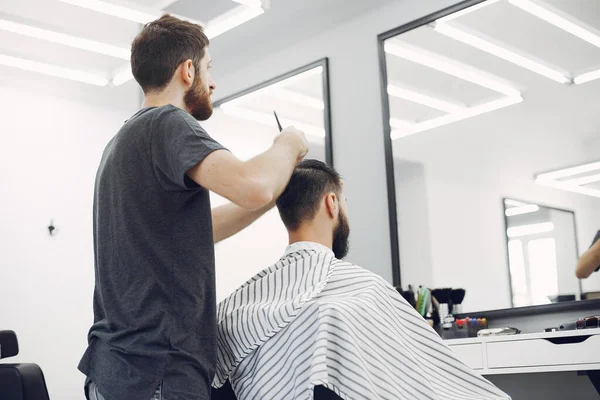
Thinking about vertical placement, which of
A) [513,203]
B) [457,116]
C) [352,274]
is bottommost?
[352,274]

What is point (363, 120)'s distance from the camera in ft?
13.5

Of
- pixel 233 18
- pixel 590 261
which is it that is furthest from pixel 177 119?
pixel 233 18

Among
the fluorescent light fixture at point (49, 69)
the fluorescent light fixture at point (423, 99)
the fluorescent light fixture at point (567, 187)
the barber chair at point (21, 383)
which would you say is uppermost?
the fluorescent light fixture at point (49, 69)

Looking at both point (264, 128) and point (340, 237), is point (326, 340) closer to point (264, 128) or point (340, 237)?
point (340, 237)

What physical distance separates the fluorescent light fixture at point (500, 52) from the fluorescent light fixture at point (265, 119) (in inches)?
37.2

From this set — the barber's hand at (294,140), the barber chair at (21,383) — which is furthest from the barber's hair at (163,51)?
the barber chair at (21,383)

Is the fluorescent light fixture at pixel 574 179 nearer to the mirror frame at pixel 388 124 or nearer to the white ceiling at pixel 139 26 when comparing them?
the mirror frame at pixel 388 124

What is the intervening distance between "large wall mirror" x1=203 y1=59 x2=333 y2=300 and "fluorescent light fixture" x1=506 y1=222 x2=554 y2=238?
1.25 m

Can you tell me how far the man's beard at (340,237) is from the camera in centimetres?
184

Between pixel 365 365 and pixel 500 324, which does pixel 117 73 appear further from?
pixel 365 365

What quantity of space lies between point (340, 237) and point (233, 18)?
7.69 feet

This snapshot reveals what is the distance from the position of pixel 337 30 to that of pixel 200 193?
317 centimetres

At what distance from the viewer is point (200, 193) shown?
1.35 metres

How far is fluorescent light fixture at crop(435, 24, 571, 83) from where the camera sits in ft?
10.8
